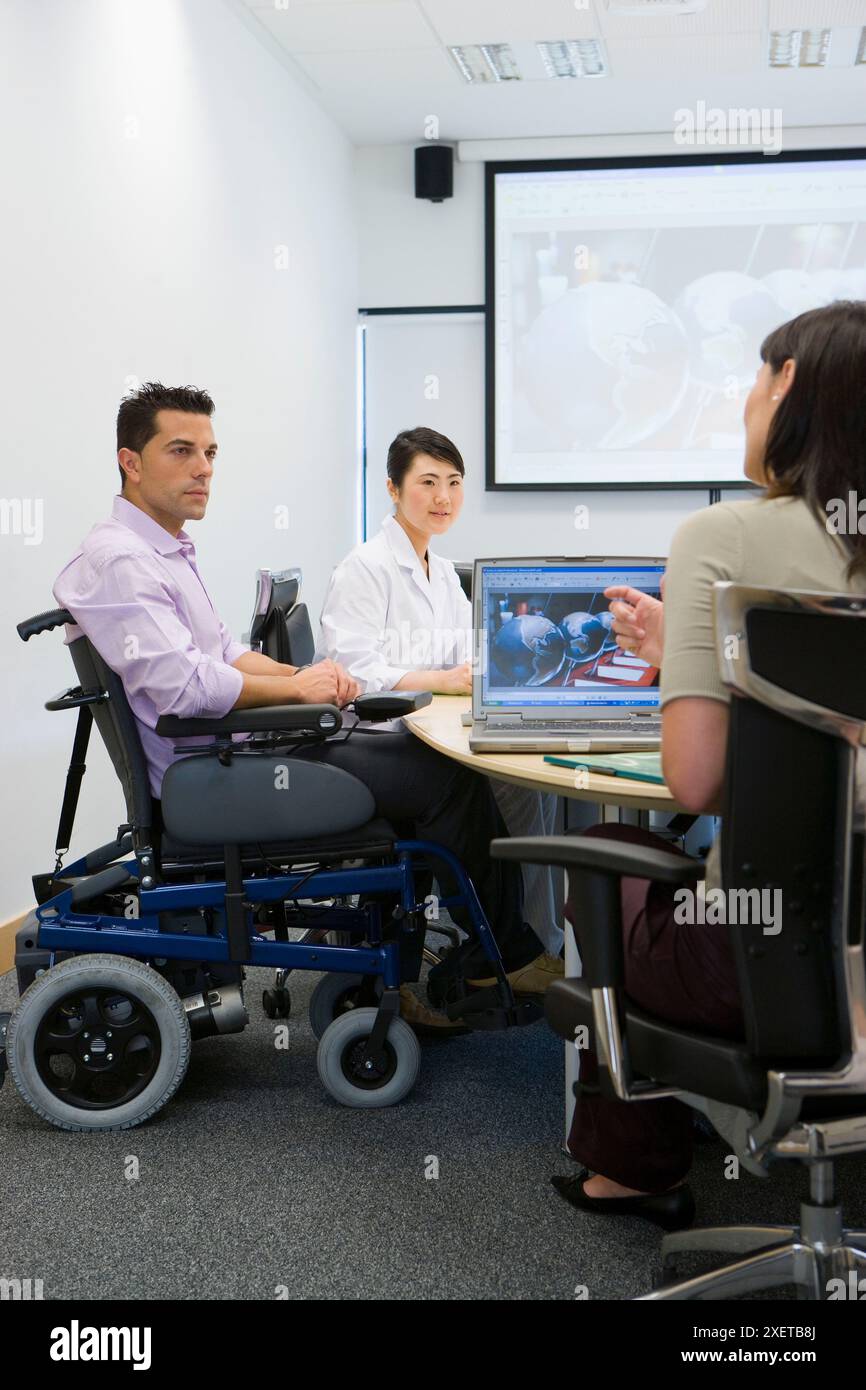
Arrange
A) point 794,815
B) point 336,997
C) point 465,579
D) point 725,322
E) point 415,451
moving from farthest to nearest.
Answer: point 725,322 → point 465,579 → point 415,451 → point 336,997 → point 794,815

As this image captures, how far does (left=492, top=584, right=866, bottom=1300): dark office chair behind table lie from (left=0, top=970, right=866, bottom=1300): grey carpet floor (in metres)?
0.53

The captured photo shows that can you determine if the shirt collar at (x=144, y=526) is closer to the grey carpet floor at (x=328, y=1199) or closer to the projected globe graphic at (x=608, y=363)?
the grey carpet floor at (x=328, y=1199)

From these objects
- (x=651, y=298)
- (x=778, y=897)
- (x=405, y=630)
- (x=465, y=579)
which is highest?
(x=651, y=298)

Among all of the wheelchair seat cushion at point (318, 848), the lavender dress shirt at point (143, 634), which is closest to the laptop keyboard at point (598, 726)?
the wheelchair seat cushion at point (318, 848)

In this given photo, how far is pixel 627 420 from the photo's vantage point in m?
6.28

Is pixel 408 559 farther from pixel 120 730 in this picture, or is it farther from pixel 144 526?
pixel 120 730

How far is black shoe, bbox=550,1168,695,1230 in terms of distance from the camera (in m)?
1.86

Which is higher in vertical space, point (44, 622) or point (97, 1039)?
point (44, 622)

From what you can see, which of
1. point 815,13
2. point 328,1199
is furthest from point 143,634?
point 815,13

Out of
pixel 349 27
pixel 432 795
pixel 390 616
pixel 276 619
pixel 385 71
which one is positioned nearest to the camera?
pixel 432 795

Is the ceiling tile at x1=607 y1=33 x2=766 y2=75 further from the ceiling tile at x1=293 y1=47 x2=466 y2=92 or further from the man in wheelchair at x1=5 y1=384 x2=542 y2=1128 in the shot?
the man in wheelchair at x1=5 y1=384 x2=542 y2=1128

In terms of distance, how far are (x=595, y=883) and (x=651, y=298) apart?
5.38m

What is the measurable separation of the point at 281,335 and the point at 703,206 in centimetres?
228

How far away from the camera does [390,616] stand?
314 centimetres
